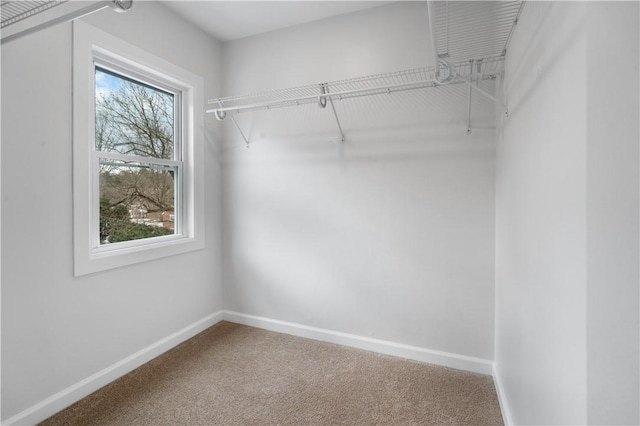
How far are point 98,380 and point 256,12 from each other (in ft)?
8.65

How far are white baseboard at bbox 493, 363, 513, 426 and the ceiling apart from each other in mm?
2492

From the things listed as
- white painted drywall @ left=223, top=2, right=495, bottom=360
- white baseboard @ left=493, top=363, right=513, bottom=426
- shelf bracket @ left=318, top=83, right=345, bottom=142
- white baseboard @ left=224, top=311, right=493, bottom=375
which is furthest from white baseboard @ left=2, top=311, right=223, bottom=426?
white baseboard @ left=493, top=363, right=513, bottom=426

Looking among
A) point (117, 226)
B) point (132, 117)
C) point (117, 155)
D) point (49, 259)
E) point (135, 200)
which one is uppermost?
point (132, 117)

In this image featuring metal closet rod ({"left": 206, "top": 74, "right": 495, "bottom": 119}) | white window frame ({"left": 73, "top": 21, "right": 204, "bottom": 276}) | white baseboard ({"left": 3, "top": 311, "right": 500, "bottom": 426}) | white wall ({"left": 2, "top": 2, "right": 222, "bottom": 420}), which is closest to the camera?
white wall ({"left": 2, "top": 2, "right": 222, "bottom": 420})

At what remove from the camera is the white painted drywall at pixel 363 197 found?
1.96m

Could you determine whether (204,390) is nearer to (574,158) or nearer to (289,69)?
(574,158)

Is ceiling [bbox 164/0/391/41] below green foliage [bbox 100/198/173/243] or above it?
above

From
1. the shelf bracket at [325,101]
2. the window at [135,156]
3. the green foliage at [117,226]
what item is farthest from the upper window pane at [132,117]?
the shelf bracket at [325,101]

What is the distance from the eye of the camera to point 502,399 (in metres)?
1.61

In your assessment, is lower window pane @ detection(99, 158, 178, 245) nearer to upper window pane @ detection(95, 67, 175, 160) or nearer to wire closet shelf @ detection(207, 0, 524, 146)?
upper window pane @ detection(95, 67, 175, 160)

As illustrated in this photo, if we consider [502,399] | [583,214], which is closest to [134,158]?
[583,214]

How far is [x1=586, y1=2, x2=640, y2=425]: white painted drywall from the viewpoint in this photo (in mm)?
623

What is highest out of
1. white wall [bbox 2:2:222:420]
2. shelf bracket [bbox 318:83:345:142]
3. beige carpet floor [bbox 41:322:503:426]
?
shelf bracket [bbox 318:83:345:142]

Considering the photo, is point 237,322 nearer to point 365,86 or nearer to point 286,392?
point 286,392
